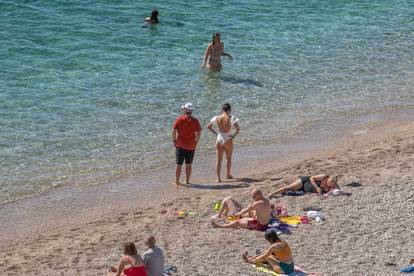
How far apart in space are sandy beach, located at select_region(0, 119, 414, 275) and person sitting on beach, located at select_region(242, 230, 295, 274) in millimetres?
231

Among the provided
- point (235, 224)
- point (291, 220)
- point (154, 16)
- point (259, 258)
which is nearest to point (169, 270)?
point (259, 258)

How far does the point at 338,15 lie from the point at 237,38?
17.7ft

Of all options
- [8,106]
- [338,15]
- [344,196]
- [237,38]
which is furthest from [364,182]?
[338,15]

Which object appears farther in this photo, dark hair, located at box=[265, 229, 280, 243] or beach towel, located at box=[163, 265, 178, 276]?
dark hair, located at box=[265, 229, 280, 243]

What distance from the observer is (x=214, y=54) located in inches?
841

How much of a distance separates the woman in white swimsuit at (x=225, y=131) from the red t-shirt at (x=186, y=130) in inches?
14.5

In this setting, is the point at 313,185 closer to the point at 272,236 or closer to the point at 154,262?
the point at 272,236

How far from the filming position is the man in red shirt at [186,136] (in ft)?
46.8

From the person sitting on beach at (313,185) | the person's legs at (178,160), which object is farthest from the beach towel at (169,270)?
the person's legs at (178,160)

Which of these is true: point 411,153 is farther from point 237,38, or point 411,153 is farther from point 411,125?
point 237,38

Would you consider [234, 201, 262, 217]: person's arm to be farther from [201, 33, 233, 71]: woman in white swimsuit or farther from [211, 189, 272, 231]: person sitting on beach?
[201, 33, 233, 71]: woman in white swimsuit

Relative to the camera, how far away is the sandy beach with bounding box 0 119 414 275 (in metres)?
11.2

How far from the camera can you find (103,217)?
1350 centimetres

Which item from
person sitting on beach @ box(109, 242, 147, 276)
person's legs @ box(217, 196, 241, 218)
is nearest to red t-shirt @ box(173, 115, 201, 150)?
person's legs @ box(217, 196, 241, 218)
